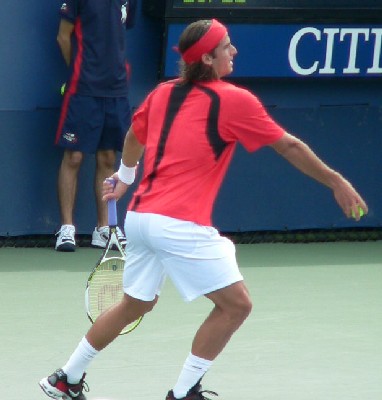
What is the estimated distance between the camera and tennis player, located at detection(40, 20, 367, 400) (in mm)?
5098

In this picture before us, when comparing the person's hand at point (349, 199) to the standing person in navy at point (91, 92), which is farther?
the standing person in navy at point (91, 92)

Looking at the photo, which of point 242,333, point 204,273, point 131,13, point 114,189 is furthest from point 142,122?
point 131,13

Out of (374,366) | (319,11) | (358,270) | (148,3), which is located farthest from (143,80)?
(374,366)

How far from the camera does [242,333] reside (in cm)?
680

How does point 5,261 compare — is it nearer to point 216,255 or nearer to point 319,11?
point 319,11

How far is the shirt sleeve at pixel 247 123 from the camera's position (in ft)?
16.7

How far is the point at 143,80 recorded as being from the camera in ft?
30.8

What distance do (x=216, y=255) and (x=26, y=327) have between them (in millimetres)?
2080

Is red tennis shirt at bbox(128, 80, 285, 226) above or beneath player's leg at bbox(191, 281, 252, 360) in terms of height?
above

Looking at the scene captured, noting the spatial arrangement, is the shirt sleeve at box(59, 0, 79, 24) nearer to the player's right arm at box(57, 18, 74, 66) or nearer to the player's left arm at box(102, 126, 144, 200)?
the player's right arm at box(57, 18, 74, 66)

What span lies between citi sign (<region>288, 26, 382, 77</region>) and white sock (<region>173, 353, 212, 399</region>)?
14.7 feet

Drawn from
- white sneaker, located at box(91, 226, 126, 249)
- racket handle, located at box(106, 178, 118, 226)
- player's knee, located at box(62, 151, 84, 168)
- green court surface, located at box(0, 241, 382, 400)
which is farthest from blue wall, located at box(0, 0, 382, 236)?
racket handle, located at box(106, 178, 118, 226)

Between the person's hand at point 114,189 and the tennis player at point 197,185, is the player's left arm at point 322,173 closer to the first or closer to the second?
the tennis player at point 197,185

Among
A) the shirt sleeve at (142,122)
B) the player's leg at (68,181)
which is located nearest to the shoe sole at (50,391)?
the shirt sleeve at (142,122)
